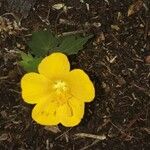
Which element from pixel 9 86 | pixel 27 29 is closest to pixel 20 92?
pixel 9 86

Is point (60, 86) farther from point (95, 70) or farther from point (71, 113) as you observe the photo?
point (95, 70)

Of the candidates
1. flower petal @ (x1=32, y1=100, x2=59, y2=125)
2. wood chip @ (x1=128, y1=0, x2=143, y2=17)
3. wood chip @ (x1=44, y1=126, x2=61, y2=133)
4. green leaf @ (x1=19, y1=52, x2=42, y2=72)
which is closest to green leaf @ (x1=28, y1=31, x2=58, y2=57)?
green leaf @ (x1=19, y1=52, x2=42, y2=72)

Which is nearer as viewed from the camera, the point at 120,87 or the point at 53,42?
the point at 53,42

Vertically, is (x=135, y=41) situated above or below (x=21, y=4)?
below

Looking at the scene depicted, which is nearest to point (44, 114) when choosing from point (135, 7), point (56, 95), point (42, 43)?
point (56, 95)

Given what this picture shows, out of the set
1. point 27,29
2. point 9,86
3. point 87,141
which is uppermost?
point 27,29

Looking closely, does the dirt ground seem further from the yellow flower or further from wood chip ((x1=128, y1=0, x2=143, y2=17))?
the yellow flower

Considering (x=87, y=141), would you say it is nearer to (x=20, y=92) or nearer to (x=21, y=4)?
(x=20, y=92)
